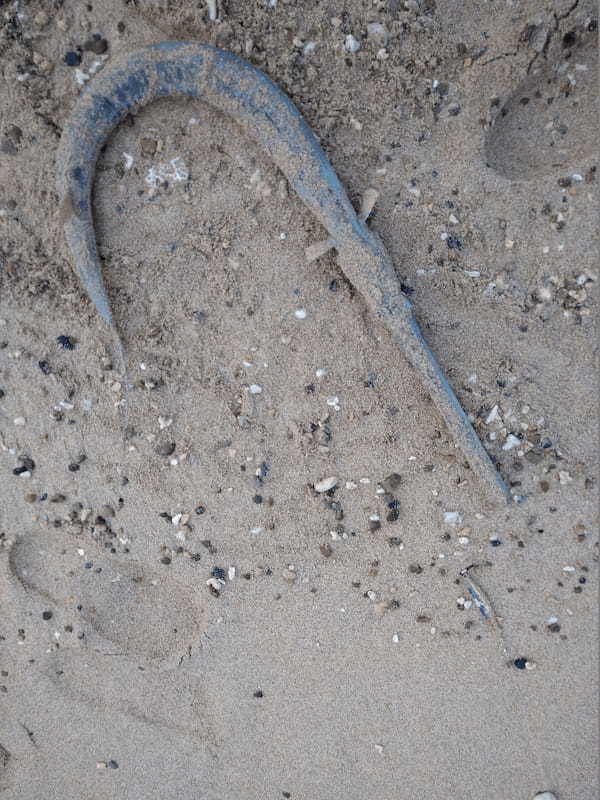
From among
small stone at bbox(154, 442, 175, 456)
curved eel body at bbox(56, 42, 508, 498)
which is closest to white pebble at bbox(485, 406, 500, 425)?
curved eel body at bbox(56, 42, 508, 498)

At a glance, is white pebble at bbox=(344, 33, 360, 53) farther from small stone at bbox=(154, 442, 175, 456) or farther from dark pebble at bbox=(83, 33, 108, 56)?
small stone at bbox=(154, 442, 175, 456)

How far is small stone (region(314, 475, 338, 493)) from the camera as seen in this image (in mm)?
2545

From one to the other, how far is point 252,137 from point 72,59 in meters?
0.81

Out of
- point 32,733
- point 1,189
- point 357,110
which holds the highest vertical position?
point 357,110

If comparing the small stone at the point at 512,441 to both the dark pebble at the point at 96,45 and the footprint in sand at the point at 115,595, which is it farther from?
the dark pebble at the point at 96,45

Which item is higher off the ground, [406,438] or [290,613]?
[406,438]

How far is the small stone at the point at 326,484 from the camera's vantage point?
2.54 meters

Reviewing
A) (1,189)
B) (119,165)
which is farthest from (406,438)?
(1,189)

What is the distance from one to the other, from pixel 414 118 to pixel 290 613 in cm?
231

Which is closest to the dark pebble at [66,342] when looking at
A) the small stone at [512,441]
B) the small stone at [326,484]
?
the small stone at [326,484]

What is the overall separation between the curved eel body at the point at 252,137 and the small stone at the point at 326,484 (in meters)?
0.59

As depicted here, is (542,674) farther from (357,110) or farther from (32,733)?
(357,110)

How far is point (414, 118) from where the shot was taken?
2426mm

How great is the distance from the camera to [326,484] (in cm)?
255
